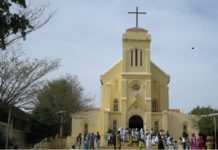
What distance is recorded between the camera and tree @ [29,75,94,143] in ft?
186

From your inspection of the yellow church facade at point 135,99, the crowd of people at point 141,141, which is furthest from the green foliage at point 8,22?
the yellow church facade at point 135,99

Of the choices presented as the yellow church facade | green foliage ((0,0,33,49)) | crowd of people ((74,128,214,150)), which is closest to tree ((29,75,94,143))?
the yellow church facade

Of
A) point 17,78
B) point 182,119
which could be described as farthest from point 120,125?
point 17,78

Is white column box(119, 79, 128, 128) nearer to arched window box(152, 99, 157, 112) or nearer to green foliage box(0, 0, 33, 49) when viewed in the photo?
arched window box(152, 99, 157, 112)

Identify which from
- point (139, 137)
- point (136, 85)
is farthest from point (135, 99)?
point (139, 137)

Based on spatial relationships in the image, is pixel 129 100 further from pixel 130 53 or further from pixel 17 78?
pixel 17 78

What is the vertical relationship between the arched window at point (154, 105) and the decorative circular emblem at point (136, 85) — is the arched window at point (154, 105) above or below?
below

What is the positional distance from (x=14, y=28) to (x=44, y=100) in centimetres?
4100

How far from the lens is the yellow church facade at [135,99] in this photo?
53656mm

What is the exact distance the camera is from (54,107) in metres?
57.0

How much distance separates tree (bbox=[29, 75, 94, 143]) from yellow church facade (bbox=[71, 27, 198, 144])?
96.7 inches

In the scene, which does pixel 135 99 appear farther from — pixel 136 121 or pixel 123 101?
pixel 136 121

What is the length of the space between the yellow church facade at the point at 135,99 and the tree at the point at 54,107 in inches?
96.7

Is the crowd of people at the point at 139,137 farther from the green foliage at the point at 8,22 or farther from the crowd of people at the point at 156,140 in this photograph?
the green foliage at the point at 8,22
